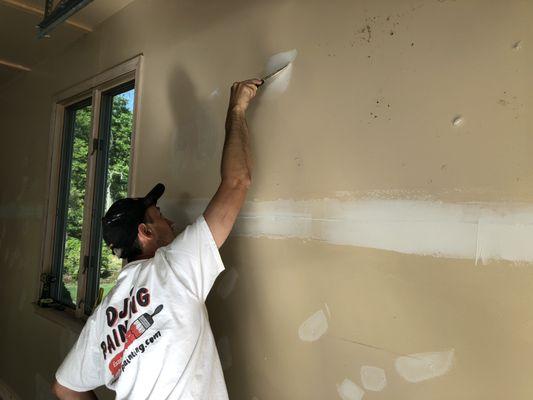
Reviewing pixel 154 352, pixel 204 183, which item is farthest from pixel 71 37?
pixel 154 352

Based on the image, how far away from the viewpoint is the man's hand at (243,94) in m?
1.29

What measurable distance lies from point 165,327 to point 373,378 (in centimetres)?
62

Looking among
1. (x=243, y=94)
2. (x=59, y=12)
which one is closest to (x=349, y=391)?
(x=243, y=94)

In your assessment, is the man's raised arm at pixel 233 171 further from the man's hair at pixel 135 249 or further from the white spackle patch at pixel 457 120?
the white spackle patch at pixel 457 120

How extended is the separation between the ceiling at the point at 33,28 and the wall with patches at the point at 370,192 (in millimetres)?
855

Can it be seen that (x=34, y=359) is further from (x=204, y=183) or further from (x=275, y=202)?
(x=275, y=202)

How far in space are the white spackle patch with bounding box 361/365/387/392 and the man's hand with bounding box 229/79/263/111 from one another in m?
0.94

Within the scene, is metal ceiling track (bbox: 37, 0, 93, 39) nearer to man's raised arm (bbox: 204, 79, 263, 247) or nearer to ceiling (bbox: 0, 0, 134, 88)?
ceiling (bbox: 0, 0, 134, 88)

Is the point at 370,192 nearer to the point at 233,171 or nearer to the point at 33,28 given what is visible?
the point at 233,171

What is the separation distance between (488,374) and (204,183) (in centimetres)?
120

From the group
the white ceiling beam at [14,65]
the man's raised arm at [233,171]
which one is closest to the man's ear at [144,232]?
the man's raised arm at [233,171]

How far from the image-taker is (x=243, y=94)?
1.30 meters

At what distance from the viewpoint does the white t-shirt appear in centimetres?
106

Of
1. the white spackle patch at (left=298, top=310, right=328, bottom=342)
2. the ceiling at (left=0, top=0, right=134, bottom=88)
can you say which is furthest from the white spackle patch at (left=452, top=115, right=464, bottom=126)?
the ceiling at (left=0, top=0, right=134, bottom=88)
